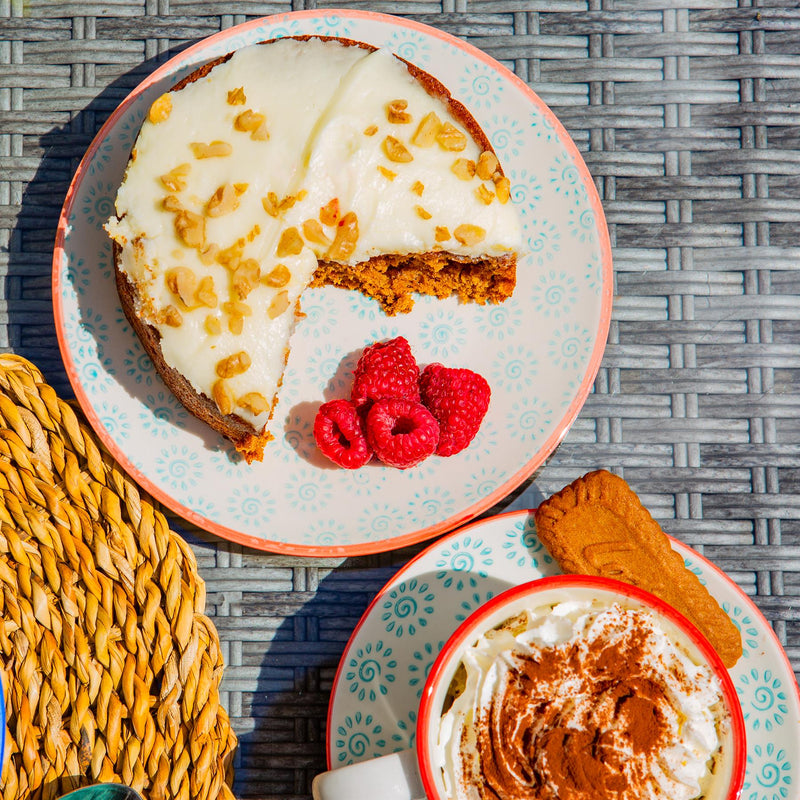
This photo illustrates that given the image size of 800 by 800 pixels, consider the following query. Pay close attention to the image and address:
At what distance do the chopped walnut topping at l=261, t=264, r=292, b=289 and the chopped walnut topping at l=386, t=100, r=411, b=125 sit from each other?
0.40 metres

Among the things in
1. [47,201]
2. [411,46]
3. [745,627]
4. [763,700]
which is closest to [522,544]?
[745,627]

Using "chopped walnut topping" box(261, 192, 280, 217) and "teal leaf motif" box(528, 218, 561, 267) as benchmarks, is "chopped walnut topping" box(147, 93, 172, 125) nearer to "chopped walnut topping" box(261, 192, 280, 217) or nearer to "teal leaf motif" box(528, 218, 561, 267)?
"chopped walnut topping" box(261, 192, 280, 217)

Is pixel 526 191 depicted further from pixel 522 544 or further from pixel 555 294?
pixel 522 544

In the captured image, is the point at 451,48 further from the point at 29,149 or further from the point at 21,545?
the point at 21,545

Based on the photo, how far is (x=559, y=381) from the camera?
1905mm

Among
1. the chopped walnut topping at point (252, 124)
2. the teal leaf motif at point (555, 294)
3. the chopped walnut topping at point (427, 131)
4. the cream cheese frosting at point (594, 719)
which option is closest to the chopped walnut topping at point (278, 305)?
the chopped walnut topping at point (252, 124)

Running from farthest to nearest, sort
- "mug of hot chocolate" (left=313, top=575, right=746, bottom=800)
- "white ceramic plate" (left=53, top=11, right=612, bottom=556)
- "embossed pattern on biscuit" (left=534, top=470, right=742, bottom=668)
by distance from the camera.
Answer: "white ceramic plate" (left=53, top=11, right=612, bottom=556), "embossed pattern on biscuit" (left=534, top=470, right=742, bottom=668), "mug of hot chocolate" (left=313, top=575, right=746, bottom=800)

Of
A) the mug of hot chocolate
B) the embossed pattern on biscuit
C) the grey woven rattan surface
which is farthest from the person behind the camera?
the grey woven rattan surface

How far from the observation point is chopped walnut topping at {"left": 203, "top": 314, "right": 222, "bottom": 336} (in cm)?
170

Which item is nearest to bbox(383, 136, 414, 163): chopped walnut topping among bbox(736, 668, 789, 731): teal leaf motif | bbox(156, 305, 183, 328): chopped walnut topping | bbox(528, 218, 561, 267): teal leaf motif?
bbox(528, 218, 561, 267): teal leaf motif

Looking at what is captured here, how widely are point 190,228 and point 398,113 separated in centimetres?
52

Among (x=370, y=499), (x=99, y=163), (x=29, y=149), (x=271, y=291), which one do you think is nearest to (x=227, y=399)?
(x=271, y=291)

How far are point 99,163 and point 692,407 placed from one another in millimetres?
1587

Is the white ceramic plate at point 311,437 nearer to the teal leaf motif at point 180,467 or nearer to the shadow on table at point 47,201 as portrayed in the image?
the teal leaf motif at point 180,467
